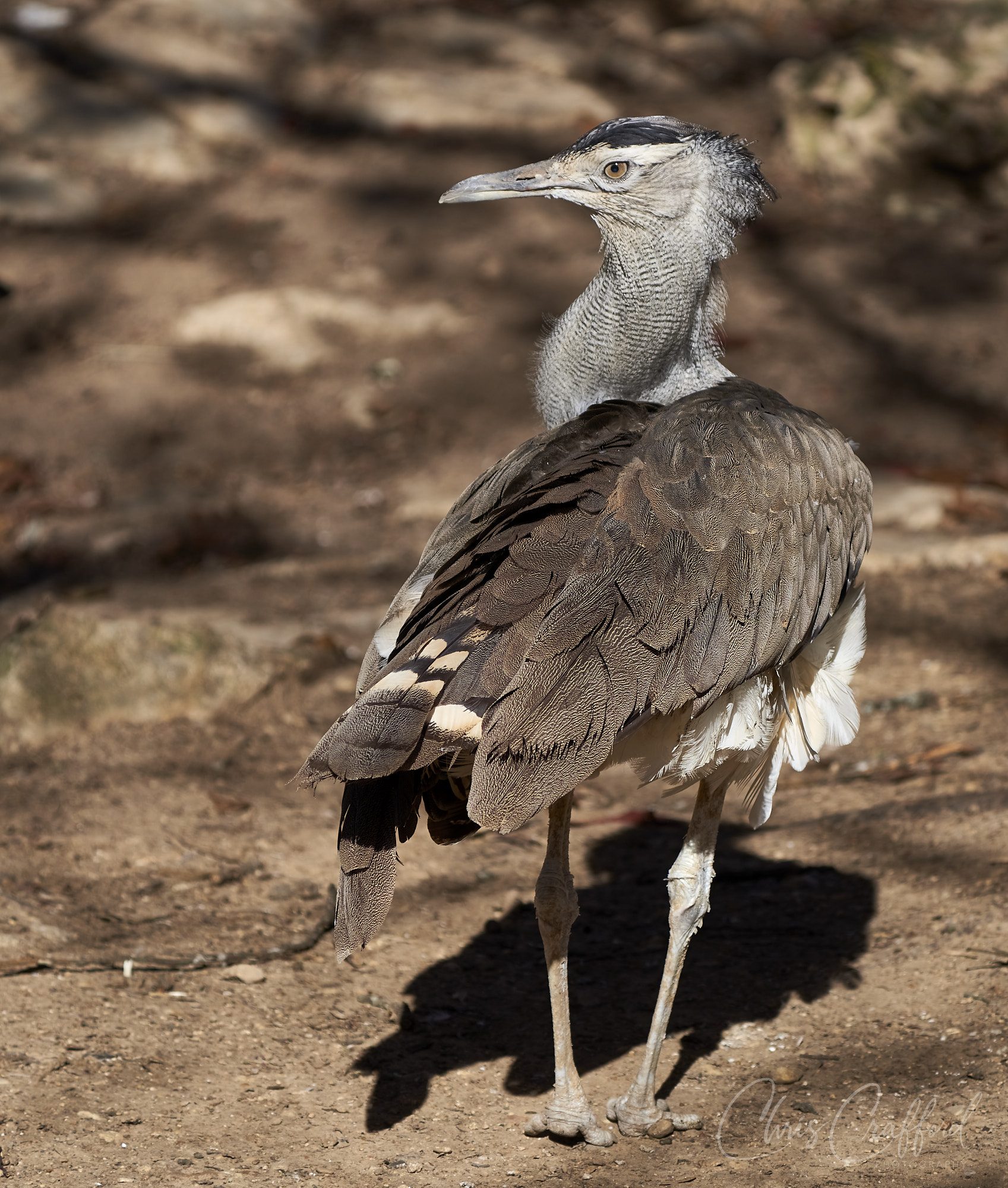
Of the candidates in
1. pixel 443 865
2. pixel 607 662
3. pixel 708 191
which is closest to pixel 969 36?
pixel 708 191

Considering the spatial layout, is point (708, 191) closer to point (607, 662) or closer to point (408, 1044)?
point (607, 662)

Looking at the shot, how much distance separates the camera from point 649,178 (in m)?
3.94

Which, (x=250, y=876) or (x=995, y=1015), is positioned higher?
(x=995, y=1015)

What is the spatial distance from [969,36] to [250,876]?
896 centimetres

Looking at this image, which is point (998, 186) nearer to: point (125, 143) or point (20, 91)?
point (125, 143)

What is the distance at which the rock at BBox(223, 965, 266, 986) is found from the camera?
4141 millimetres

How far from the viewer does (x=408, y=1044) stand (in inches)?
154

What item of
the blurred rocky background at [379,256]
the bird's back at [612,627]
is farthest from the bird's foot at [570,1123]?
the blurred rocky background at [379,256]

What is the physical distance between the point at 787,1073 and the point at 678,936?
1.62 ft

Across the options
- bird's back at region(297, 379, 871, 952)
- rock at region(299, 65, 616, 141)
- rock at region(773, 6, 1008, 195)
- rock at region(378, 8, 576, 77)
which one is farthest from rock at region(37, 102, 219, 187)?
bird's back at region(297, 379, 871, 952)

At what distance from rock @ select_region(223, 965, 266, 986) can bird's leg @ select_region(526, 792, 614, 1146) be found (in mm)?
993

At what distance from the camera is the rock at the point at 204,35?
11.7 metres

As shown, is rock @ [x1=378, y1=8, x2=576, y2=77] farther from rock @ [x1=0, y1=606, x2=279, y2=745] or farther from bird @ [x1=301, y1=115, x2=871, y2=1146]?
bird @ [x1=301, y1=115, x2=871, y2=1146]

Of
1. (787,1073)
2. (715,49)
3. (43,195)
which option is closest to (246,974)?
(787,1073)
